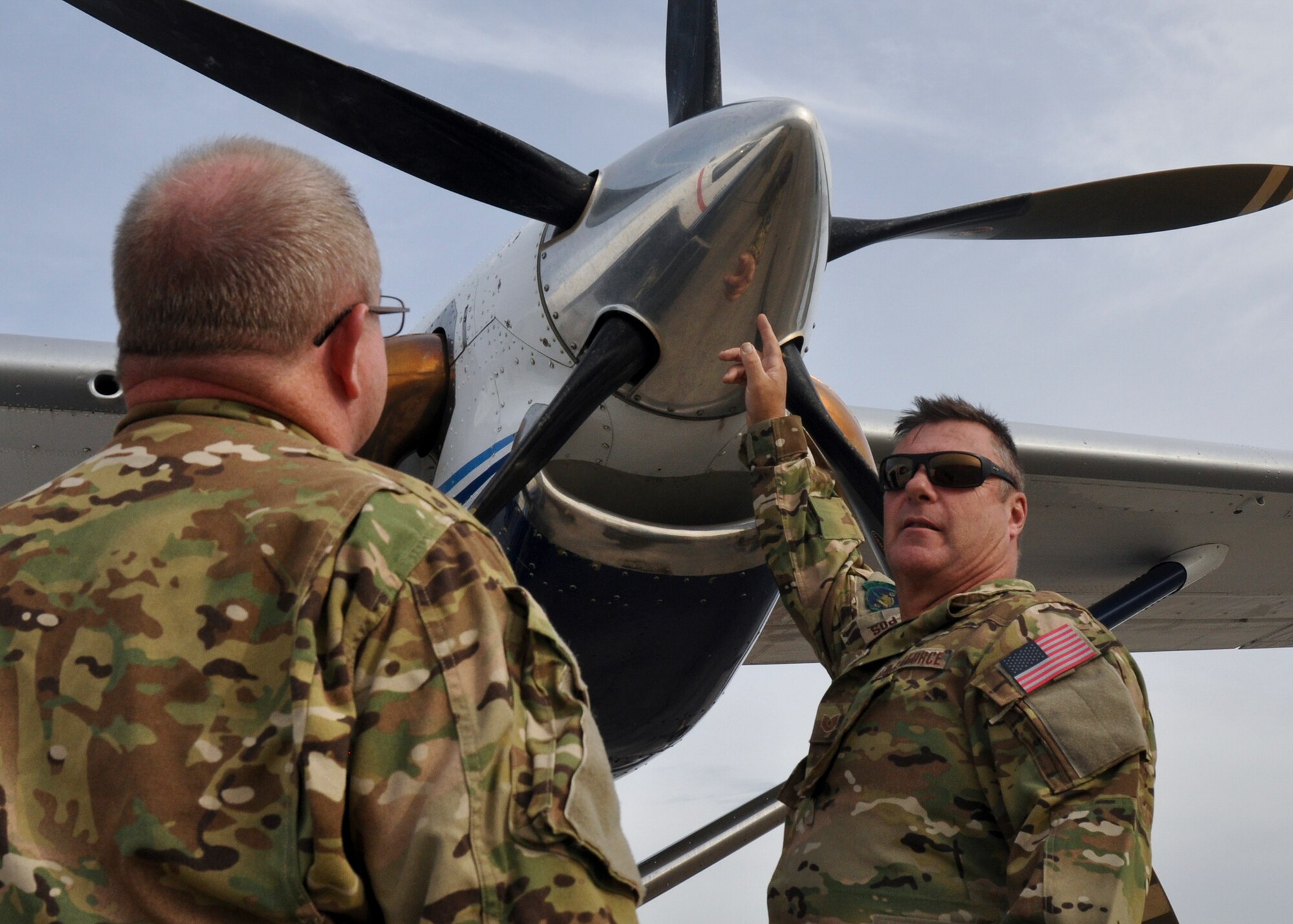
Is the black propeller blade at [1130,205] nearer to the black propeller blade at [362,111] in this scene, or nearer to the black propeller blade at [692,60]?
the black propeller blade at [692,60]

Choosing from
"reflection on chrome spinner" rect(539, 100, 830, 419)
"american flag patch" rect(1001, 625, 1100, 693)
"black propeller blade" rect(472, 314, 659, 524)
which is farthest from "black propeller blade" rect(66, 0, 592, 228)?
"american flag patch" rect(1001, 625, 1100, 693)

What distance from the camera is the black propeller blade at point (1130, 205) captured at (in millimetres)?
5012

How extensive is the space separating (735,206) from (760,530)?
0.99m

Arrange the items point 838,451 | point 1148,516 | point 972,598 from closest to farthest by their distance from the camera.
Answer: point 972,598
point 838,451
point 1148,516

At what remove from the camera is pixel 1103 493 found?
289 inches

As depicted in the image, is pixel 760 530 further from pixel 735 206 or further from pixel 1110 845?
pixel 1110 845

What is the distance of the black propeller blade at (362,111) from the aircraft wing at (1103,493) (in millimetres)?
1892

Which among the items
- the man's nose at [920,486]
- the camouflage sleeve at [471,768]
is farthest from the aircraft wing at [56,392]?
the camouflage sleeve at [471,768]

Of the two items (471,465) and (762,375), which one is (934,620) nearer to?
(762,375)

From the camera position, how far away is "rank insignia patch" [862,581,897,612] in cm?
319

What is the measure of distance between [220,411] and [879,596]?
7.03 ft

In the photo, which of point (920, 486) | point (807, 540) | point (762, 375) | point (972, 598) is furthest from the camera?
point (762, 375)

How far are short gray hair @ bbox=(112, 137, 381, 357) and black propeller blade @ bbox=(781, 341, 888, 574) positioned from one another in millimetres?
2731

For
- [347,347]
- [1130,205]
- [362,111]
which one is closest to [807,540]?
[362,111]
